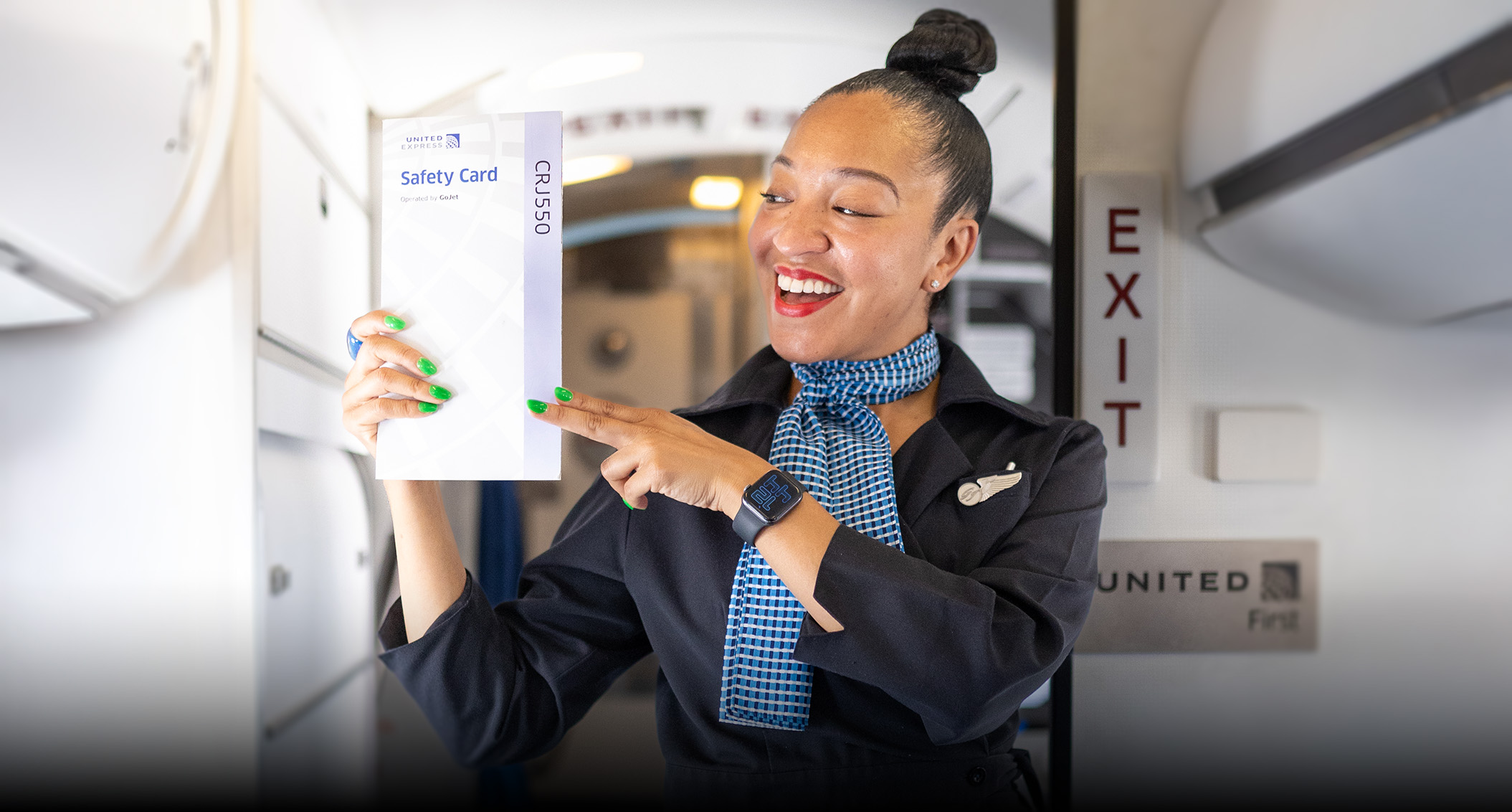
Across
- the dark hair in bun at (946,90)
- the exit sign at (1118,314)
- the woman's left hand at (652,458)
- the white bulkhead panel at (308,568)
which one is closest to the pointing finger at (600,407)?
the woman's left hand at (652,458)

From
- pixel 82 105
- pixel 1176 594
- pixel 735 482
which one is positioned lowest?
pixel 1176 594

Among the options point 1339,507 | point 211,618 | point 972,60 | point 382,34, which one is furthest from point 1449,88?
point 211,618

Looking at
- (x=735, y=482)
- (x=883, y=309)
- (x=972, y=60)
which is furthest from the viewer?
(x=972, y=60)

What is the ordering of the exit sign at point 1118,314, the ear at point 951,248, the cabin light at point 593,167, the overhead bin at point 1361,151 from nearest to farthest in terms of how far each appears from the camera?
the overhead bin at point 1361,151 → the ear at point 951,248 → the cabin light at point 593,167 → the exit sign at point 1118,314

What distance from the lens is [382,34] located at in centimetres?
179

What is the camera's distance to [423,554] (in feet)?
4.51

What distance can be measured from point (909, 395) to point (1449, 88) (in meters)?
0.90

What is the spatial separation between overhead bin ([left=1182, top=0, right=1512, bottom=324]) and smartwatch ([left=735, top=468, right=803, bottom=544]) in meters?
1.13

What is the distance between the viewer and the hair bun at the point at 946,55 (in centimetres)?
162

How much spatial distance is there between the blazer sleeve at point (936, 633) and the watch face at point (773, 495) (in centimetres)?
8

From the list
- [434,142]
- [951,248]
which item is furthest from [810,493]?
[434,142]

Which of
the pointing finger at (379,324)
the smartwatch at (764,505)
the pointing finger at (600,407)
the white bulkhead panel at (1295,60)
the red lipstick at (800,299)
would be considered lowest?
the smartwatch at (764,505)

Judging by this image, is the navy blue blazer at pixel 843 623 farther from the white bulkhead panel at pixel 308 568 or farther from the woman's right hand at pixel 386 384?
the white bulkhead panel at pixel 308 568

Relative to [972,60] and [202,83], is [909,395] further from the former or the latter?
[202,83]
